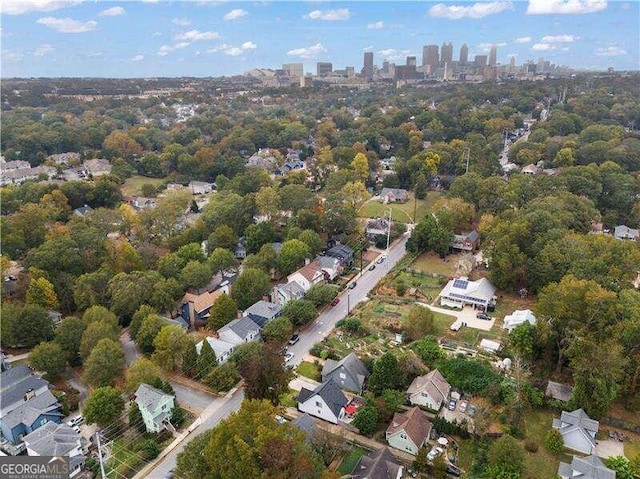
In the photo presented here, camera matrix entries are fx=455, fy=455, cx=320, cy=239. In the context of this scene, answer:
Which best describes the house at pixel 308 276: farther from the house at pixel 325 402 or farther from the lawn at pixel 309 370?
the house at pixel 325 402

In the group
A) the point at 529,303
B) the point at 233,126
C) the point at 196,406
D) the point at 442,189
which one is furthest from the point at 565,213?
the point at 233,126

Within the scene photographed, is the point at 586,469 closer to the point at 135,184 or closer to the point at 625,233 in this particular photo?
the point at 625,233

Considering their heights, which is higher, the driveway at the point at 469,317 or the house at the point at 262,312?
the house at the point at 262,312

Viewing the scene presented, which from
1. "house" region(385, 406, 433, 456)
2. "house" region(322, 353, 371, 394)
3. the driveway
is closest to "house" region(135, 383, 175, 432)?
"house" region(322, 353, 371, 394)

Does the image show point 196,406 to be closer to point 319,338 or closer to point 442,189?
point 319,338

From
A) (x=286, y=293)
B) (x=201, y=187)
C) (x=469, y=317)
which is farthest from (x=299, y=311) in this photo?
(x=201, y=187)

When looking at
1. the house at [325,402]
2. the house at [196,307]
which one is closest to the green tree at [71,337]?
the house at [196,307]

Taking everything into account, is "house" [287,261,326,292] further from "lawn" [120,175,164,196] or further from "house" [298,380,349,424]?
"lawn" [120,175,164,196]
